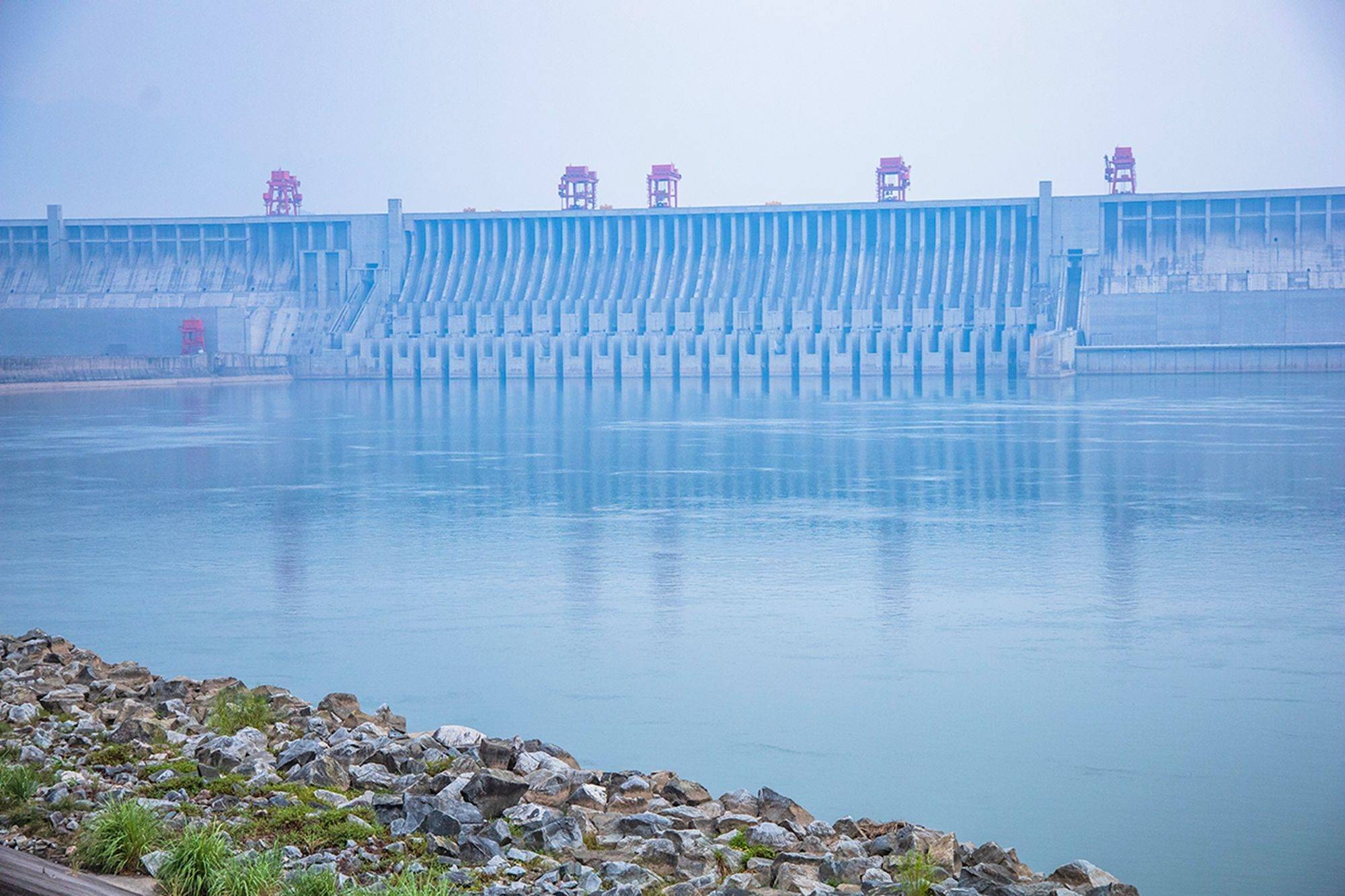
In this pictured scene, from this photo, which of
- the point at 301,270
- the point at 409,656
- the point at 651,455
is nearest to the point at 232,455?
the point at 651,455

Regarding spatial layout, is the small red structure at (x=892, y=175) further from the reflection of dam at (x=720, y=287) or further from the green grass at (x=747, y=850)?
the green grass at (x=747, y=850)

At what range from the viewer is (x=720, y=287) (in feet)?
189

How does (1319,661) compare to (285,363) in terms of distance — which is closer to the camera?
(1319,661)

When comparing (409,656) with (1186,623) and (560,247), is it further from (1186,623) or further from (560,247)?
(560,247)

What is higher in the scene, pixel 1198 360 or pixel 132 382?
pixel 1198 360

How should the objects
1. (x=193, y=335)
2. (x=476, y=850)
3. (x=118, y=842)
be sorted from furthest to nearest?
(x=193, y=335)
(x=476, y=850)
(x=118, y=842)

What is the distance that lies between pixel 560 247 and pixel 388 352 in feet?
29.1

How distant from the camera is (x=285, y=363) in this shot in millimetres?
55906

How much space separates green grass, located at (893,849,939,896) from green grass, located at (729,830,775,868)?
0.44 meters

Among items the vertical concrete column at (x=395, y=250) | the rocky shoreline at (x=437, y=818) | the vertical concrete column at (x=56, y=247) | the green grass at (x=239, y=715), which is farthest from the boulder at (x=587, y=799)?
the vertical concrete column at (x=56, y=247)

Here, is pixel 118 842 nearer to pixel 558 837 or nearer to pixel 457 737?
pixel 558 837

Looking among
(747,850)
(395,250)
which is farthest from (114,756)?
(395,250)

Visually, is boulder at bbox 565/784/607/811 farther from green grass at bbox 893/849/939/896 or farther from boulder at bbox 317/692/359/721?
boulder at bbox 317/692/359/721

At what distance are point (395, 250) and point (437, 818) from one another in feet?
183
